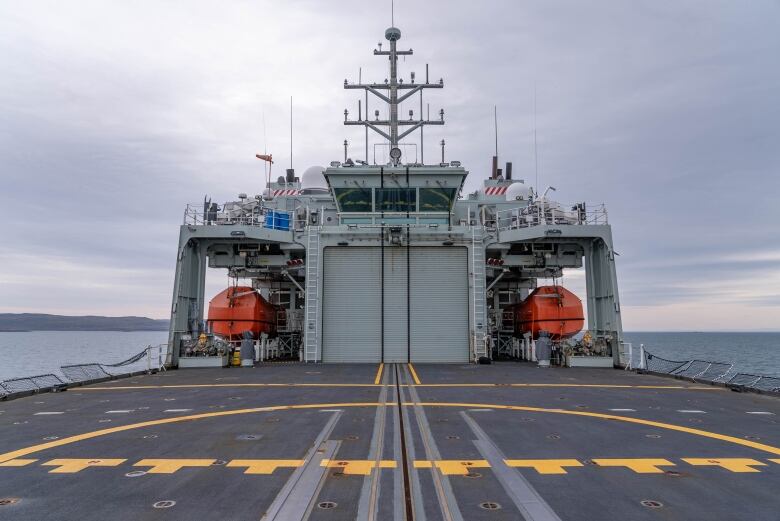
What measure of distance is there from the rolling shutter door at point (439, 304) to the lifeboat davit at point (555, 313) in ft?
13.0

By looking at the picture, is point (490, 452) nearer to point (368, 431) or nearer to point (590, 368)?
point (368, 431)

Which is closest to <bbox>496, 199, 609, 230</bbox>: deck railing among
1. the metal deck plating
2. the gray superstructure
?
the gray superstructure

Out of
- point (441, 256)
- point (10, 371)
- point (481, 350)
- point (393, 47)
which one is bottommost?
point (10, 371)

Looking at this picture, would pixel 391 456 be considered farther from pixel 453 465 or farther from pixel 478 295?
pixel 478 295

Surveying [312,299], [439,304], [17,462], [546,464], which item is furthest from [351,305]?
[546,464]

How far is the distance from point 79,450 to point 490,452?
577cm

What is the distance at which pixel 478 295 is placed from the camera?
73.8 feet

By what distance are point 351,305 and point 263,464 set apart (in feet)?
54.6

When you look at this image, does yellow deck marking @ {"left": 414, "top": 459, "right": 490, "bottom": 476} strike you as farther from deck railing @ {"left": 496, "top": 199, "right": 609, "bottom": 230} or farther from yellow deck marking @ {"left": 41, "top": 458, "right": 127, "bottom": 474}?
deck railing @ {"left": 496, "top": 199, "right": 609, "bottom": 230}

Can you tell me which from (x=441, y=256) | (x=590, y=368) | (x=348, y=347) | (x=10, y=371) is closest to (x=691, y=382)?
(x=590, y=368)

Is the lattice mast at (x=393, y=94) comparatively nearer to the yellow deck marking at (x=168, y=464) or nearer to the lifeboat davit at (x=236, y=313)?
the lifeboat davit at (x=236, y=313)

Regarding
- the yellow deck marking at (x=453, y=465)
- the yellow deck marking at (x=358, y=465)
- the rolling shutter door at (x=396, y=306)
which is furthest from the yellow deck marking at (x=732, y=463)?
the rolling shutter door at (x=396, y=306)

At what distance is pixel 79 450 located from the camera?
22.7ft

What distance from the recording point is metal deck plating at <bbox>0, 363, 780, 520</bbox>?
4754mm
